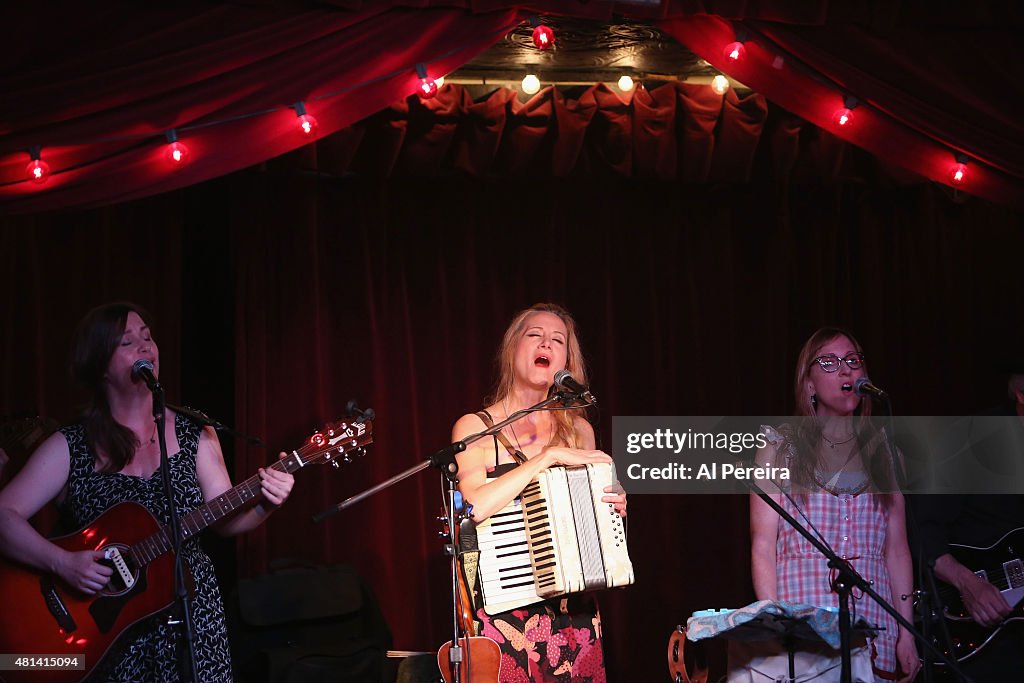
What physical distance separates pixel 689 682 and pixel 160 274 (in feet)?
11.7

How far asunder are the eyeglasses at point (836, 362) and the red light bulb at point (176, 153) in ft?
9.54

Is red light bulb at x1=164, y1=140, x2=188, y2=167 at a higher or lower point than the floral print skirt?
higher

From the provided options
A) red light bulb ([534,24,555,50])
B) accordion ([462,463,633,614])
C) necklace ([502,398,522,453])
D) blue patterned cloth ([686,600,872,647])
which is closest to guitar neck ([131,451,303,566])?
accordion ([462,463,633,614])

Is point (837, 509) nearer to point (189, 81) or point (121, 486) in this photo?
point (121, 486)

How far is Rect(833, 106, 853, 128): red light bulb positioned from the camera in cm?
453

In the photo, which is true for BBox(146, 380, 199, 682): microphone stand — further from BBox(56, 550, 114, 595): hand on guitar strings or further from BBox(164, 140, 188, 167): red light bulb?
BBox(164, 140, 188, 167): red light bulb

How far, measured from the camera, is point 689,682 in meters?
4.14

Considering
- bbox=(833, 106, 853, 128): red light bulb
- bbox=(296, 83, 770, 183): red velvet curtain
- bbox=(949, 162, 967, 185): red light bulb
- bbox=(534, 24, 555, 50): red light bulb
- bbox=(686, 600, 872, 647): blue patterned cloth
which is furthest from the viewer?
bbox=(296, 83, 770, 183): red velvet curtain

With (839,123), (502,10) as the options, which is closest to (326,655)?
(502,10)

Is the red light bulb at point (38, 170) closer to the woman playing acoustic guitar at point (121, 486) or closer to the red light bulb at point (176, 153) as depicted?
the red light bulb at point (176, 153)

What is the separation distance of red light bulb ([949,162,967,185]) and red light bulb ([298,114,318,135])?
2.96 metres

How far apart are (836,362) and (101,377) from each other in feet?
10.2

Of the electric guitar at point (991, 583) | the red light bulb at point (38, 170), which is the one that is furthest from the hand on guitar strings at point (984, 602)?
the red light bulb at point (38, 170)

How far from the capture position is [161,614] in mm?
3635
